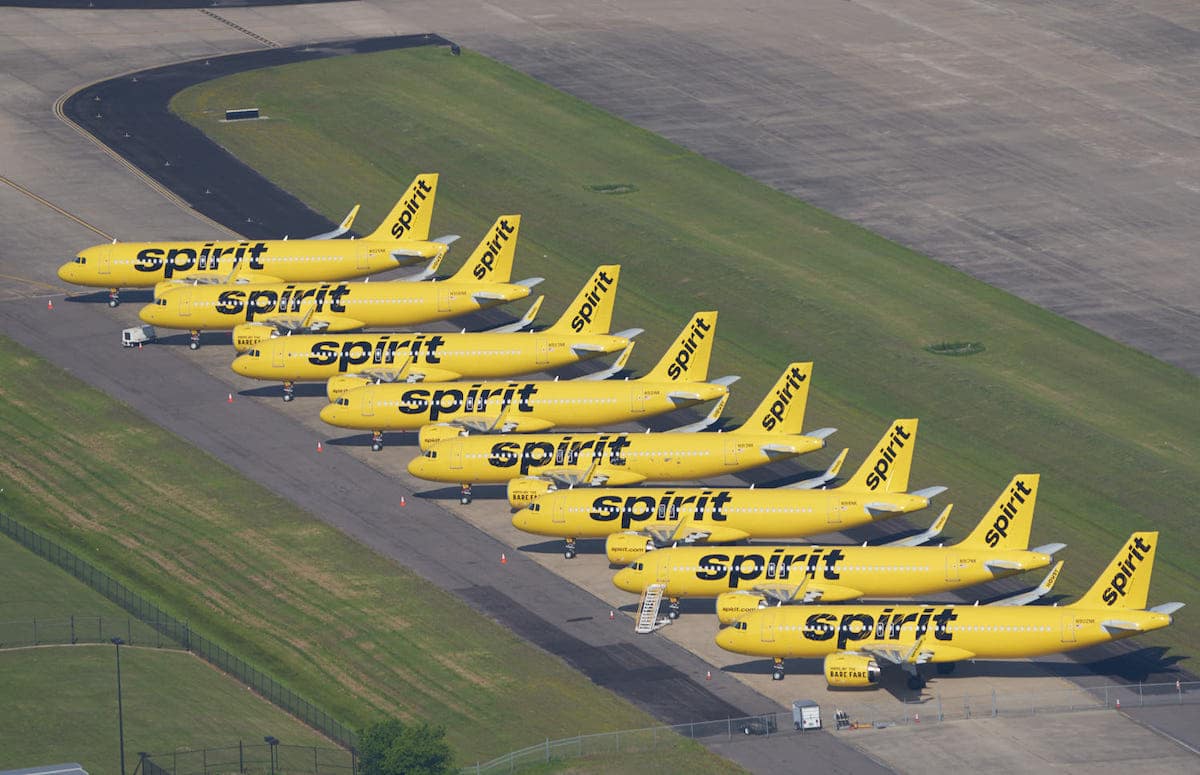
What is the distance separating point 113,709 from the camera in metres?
161

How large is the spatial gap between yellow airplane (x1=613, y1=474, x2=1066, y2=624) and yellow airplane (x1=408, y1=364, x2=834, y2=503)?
1092cm

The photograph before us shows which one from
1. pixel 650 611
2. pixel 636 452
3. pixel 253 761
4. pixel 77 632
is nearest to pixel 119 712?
pixel 253 761

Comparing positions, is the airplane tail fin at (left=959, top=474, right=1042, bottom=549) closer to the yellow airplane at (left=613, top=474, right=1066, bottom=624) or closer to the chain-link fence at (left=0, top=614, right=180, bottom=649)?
the yellow airplane at (left=613, top=474, right=1066, bottom=624)

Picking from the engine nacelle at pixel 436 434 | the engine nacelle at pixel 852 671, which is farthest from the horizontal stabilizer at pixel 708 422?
the engine nacelle at pixel 852 671

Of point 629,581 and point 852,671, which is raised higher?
point 852,671

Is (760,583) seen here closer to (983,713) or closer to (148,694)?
(983,713)

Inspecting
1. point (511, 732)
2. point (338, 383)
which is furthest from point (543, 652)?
point (338, 383)

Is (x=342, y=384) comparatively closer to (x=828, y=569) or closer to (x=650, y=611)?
(x=650, y=611)

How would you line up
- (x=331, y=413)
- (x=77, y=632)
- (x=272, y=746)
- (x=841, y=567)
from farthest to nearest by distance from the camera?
(x=331, y=413) → (x=841, y=567) → (x=77, y=632) → (x=272, y=746)

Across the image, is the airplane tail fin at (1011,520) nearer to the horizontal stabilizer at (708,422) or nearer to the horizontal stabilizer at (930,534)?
the horizontal stabilizer at (930,534)

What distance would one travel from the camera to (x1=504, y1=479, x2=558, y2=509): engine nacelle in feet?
600

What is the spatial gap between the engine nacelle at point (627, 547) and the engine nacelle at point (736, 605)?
8242 millimetres

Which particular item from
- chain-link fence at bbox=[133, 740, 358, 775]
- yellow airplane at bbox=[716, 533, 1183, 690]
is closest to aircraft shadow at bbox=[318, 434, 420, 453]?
yellow airplane at bbox=[716, 533, 1183, 690]

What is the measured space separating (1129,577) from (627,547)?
108 feet
